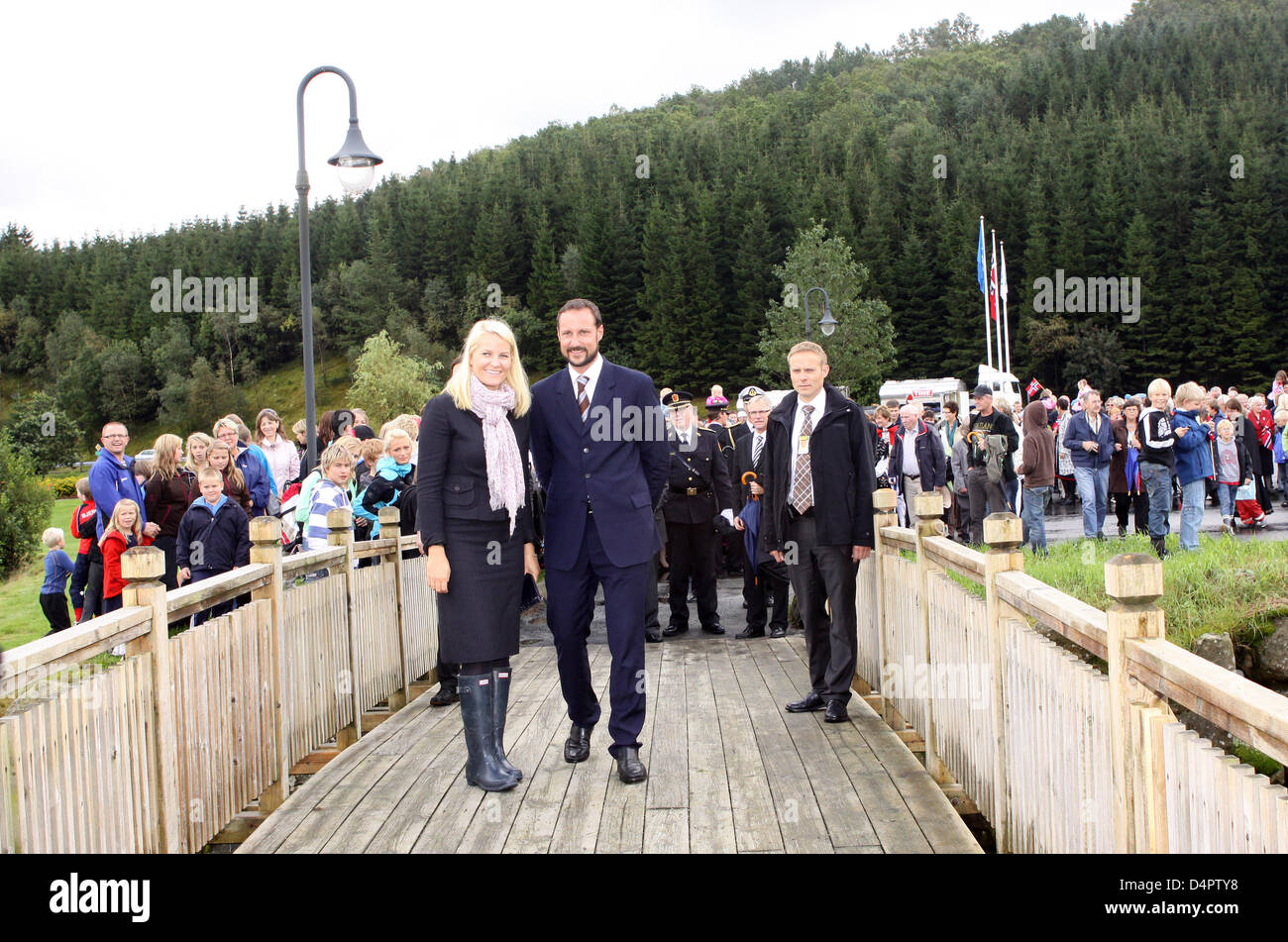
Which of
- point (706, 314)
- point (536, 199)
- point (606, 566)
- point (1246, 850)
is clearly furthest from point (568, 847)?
point (536, 199)

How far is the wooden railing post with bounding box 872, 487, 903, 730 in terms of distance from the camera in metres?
6.57

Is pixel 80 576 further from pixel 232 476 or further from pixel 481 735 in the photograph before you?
pixel 481 735

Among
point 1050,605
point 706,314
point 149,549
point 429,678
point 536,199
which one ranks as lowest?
point 429,678

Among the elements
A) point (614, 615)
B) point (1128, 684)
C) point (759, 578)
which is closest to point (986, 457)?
point (759, 578)

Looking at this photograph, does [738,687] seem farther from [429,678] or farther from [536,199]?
[536,199]

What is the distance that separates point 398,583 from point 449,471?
3.00m

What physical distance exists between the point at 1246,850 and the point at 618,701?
3138mm

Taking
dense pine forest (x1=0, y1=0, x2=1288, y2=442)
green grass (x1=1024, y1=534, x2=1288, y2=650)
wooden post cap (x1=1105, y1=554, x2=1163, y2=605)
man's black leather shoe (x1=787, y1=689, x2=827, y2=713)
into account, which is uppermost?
dense pine forest (x1=0, y1=0, x2=1288, y2=442)

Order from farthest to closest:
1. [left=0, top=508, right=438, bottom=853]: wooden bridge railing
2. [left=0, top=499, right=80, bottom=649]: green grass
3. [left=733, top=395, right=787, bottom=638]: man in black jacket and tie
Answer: [left=0, top=499, right=80, bottom=649]: green grass
[left=733, top=395, right=787, bottom=638]: man in black jacket and tie
[left=0, top=508, right=438, bottom=853]: wooden bridge railing

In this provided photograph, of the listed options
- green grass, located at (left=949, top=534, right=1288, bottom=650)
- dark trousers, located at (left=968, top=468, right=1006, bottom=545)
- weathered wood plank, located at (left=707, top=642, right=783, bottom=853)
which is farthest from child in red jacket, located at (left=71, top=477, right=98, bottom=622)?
dark trousers, located at (left=968, top=468, right=1006, bottom=545)

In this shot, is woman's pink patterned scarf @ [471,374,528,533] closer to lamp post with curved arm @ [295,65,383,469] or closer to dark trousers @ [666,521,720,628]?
dark trousers @ [666,521,720,628]

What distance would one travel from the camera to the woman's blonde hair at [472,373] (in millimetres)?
4953

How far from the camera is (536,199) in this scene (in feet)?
351

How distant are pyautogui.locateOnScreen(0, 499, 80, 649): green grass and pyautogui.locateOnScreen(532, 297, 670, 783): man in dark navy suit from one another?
10.7 meters
